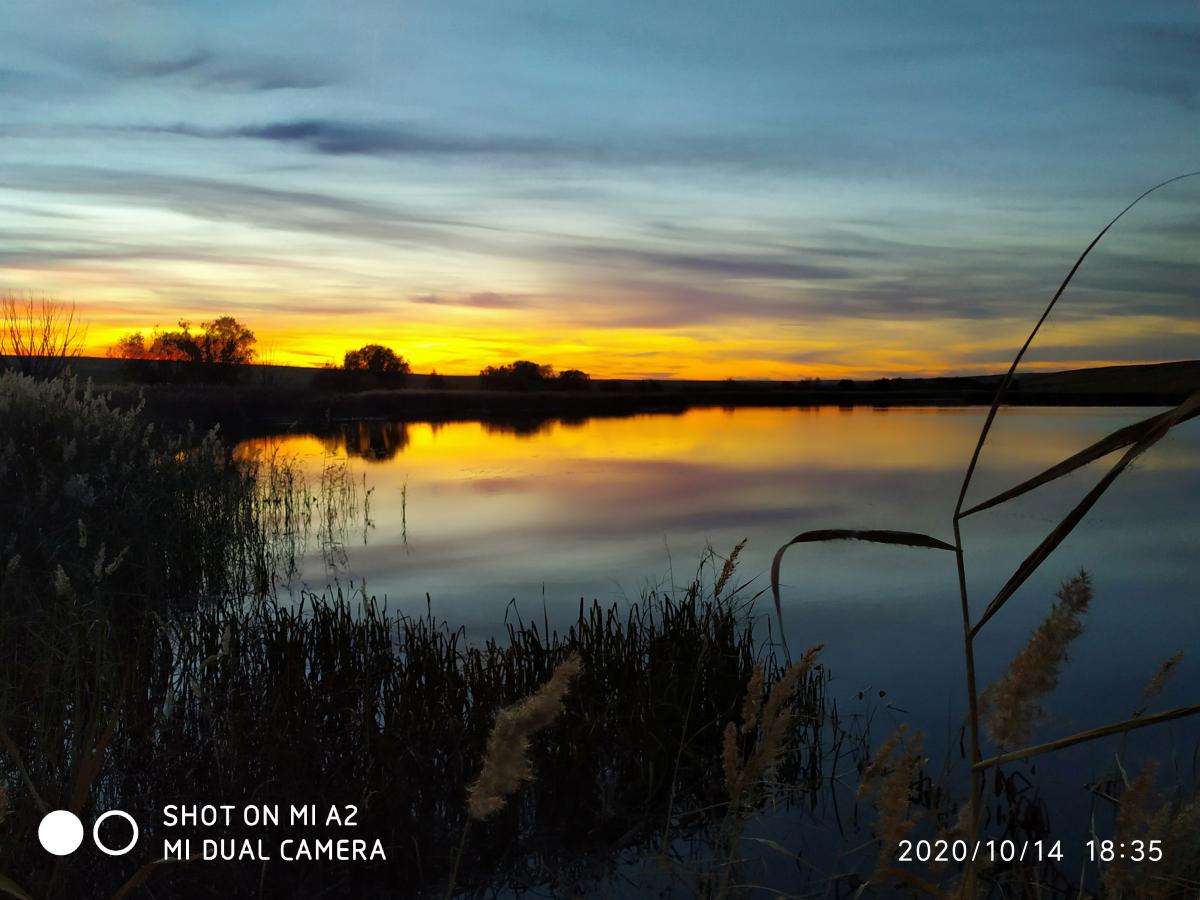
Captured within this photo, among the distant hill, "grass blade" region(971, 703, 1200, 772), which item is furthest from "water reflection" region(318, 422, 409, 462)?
the distant hill

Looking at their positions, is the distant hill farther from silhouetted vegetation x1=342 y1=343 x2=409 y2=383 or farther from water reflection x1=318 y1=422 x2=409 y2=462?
silhouetted vegetation x1=342 y1=343 x2=409 y2=383

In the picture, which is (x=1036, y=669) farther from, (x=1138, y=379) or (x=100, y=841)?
(x=100, y=841)

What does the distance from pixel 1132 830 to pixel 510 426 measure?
2122 inches

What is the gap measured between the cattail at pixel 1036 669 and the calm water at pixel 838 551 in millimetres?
176

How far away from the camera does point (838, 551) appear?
51.4 ft

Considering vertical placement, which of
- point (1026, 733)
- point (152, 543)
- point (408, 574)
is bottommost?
point (408, 574)

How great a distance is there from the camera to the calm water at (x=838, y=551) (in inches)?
344

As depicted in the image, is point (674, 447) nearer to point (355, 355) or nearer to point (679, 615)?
point (679, 615)

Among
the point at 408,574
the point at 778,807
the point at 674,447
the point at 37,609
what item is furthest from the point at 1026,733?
the point at 674,447

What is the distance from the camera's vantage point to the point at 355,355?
74688 millimetres

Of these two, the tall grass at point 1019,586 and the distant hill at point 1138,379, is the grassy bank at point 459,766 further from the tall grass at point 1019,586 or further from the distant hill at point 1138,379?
the distant hill at point 1138,379

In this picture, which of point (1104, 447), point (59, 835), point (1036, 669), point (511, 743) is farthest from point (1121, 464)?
point (59, 835)

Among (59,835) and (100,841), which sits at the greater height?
(59,835)

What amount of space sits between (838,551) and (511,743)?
14970mm
